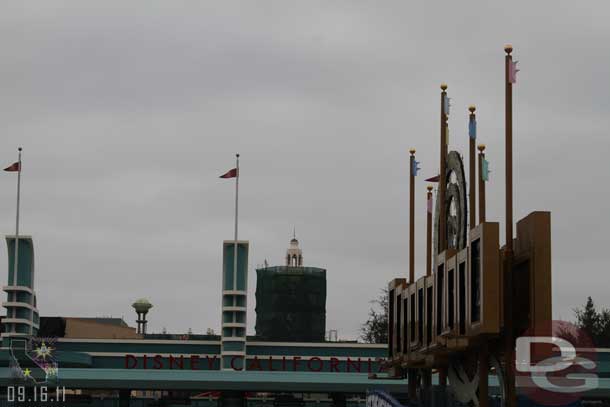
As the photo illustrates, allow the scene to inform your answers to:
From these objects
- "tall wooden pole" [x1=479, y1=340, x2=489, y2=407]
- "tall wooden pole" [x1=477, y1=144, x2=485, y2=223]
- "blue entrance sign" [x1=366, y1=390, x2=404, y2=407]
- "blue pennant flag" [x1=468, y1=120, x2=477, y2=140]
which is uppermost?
"blue pennant flag" [x1=468, y1=120, x2=477, y2=140]

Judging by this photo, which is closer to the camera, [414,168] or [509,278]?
[509,278]

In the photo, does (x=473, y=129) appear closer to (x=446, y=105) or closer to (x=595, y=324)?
(x=446, y=105)

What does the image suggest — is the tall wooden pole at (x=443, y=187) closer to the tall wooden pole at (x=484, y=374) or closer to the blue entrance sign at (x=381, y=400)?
the blue entrance sign at (x=381, y=400)

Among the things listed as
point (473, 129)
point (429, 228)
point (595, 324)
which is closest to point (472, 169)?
point (473, 129)

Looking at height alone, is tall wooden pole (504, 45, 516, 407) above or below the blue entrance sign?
above

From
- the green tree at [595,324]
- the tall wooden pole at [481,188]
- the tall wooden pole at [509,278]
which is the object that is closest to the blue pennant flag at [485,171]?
the tall wooden pole at [481,188]

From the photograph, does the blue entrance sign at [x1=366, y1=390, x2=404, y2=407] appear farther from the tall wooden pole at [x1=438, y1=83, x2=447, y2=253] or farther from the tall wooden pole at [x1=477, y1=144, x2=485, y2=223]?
the tall wooden pole at [x1=477, y1=144, x2=485, y2=223]

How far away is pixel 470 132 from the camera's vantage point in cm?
4006

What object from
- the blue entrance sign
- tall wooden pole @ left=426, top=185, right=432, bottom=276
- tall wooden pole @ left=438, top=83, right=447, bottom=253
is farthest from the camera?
tall wooden pole @ left=426, top=185, right=432, bottom=276

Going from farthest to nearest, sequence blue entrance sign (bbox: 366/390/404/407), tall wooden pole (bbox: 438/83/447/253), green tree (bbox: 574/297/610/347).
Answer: green tree (bbox: 574/297/610/347) < blue entrance sign (bbox: 366/390/404/407) < tall wooden pole (bbox: 438/83/447/253)

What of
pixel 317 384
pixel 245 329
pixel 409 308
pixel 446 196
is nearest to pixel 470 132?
pixel 446 196

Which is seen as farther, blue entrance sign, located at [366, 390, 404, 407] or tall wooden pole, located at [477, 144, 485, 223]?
blue entrance sign, located at [366, 390, 404, 407]

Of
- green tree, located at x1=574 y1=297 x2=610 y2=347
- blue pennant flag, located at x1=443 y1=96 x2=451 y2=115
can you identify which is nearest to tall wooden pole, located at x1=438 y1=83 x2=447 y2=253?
blue pennant flag, located at x1=443 y1=96 x2=451 y2=115

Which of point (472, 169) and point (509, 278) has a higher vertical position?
point (472, 169)
